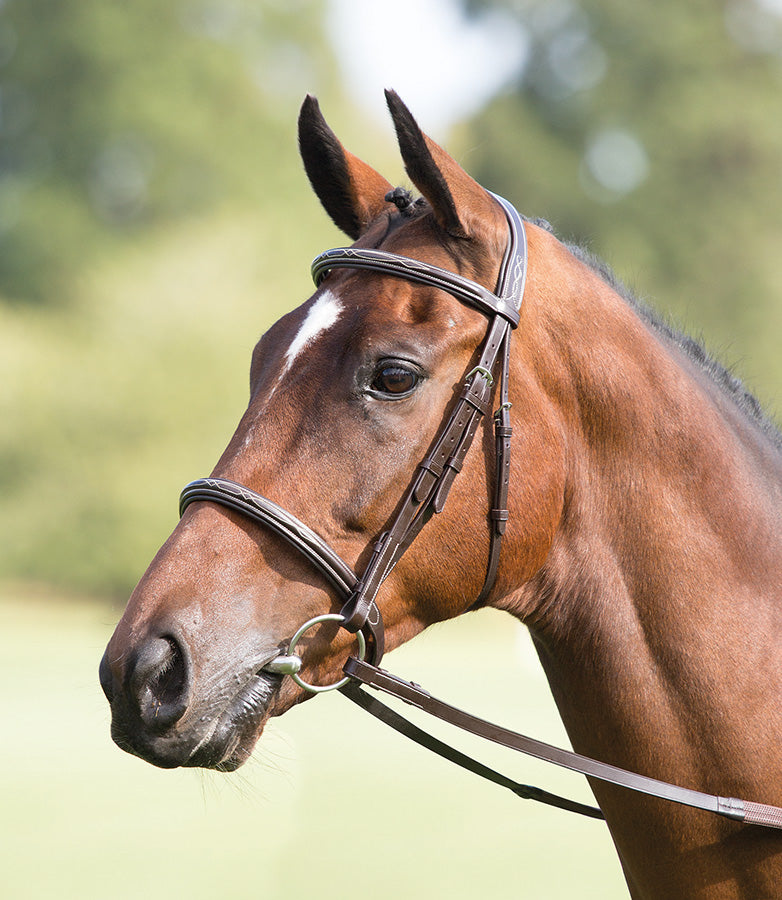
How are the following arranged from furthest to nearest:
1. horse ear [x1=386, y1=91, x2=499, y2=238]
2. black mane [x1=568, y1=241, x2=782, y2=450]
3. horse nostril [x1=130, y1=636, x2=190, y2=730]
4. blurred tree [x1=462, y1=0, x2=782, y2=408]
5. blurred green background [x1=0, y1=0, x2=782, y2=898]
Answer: blurred tree [x1=462, y1=0, x2=782, y2=408] < blurred green background [x1=0, y1=0, x2=782, y2=898] < black mane [x1=568, y1=241, x2=782, y2=450] < horse ear [x1=386, y1=91, x2=499, y2=238] < horse nostril [x1=130, y1=636, x2=190, y2=730]

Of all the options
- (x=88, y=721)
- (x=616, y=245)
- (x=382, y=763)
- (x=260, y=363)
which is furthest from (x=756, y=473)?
(x=616, y=245)

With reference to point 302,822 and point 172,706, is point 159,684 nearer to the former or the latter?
point 172,706

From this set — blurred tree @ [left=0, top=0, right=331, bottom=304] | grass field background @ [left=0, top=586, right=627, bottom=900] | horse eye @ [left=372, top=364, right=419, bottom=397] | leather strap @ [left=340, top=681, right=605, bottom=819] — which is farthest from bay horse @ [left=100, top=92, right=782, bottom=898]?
blurred tree @ [left=0, top=0, right=331, bottom=304]

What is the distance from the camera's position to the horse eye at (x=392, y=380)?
7.53 feet

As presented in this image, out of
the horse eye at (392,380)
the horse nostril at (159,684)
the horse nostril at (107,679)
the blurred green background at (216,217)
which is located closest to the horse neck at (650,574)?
the horse eye at (392,380)

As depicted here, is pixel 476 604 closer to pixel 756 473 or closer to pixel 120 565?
pixel 756 473

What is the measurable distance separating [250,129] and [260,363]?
26.9 meters

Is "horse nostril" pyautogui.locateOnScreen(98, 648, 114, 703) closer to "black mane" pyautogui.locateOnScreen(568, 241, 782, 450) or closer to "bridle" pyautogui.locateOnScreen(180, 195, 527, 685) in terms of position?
"bridle" pyautogui.locateOnScreen(180, 195, 527, 685)

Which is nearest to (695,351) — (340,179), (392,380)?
(392,380)

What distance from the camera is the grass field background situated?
758 cm

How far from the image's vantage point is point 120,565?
23453 mm

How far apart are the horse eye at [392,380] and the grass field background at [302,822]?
265 cm

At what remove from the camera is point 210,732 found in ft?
6.84

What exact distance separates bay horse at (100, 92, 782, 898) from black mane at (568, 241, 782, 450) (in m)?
0.09
